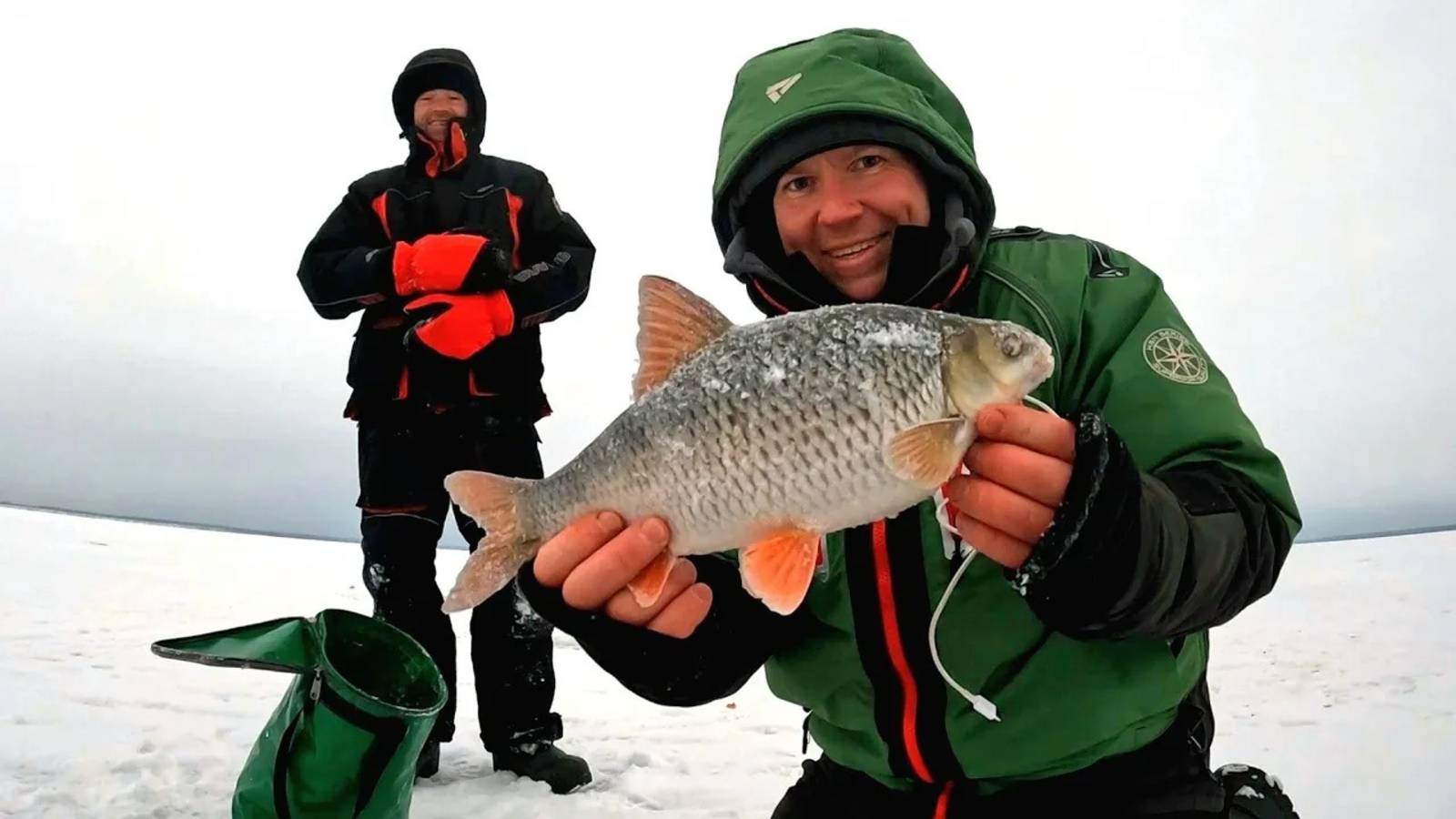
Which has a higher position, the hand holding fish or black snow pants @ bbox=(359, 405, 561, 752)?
the hand holding fish

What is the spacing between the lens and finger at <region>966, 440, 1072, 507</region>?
1.25m

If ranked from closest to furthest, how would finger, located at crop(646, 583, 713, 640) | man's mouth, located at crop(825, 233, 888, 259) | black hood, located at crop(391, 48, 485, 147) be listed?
finger, located at crop(646, 583, 713, 640) < man's mouth, located at crop(825, 233, 888, 259) < black hood, located at crop(391, 48, 485, 147)

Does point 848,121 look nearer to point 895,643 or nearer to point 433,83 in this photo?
point 895,643

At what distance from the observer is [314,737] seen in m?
2.25

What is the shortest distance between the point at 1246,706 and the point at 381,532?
4143 mm

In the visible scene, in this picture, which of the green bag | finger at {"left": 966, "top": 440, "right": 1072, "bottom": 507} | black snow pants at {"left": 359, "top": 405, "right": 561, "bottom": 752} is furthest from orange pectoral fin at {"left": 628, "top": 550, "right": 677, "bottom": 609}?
black snow pants at {"left": 359, "top": 405, "right": 561, "bottom": 752}

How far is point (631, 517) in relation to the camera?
151cm

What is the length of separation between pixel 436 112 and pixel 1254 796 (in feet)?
11.8

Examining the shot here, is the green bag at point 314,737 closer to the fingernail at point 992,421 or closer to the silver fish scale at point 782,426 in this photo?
the silver fish scale at point 782,426

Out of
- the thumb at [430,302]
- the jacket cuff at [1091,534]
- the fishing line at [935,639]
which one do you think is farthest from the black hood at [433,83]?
the jacket cuff at [1091,534]

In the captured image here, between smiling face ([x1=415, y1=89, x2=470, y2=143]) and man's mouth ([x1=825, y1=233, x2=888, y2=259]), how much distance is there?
2.40 m

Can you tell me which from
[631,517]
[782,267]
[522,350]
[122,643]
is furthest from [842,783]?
[122,643]

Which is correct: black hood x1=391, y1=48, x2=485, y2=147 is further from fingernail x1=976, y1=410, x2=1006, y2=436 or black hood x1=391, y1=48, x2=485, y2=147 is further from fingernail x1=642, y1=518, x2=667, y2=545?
fingernail x1=976, y1=410, x2=1006, y2=436

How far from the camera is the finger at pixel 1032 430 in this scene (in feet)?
4.09
